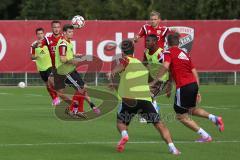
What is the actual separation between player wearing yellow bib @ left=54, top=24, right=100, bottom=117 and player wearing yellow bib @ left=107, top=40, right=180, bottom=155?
5956mm

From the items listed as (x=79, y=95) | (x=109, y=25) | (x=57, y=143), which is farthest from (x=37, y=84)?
(x=57, y=143)

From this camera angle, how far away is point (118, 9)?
1848 inches

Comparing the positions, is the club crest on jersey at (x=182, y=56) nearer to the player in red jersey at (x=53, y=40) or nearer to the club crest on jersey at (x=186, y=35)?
the player in red jersey at (x=53, y=40)

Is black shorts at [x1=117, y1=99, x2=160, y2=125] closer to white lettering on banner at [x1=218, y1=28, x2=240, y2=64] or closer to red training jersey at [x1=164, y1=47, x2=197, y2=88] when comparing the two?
red training jersey at [x1=164, y1=47, x2=197, y2=88]

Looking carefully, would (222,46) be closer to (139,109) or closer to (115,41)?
(115,41)

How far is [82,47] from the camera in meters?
32.5

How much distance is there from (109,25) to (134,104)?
63.5 feet

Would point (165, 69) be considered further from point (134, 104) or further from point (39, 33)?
point (39, 33)

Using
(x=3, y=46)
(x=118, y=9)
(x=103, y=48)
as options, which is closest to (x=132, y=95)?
(x=3, y=46)

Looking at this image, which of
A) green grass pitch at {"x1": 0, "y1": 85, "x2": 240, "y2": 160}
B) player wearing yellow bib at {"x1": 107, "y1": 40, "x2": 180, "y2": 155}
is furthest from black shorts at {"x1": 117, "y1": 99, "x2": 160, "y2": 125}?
green grass pitch at {"x1": 0, "y1": 85, "x2": 240, "y2": 160}

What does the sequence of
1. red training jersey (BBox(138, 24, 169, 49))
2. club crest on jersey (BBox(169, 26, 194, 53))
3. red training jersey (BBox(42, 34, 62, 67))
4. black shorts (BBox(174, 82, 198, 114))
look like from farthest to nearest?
club crest on jersey (BBox(169, 26, 194, 53)) → red training jersey (BBox(42, 34, 62, 67)) → red training jersey (BBox(138, 24, 169, 49)) → black shorts (BBox(174, 82, 198, 114))

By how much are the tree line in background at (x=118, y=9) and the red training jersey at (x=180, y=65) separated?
27131 millimetres

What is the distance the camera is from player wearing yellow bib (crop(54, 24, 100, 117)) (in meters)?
20.0

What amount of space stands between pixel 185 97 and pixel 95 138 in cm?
211
